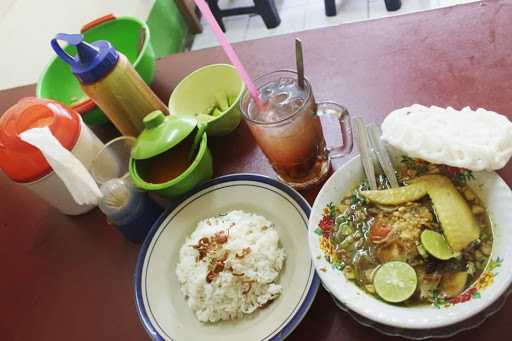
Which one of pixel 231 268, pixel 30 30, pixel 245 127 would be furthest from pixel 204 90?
pixel 30 30

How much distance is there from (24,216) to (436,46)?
→ 1.27m

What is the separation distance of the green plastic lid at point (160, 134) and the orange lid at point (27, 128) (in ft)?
0.62

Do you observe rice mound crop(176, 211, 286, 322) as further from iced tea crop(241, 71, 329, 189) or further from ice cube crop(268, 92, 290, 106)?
ice cube crop(268, 92, 290, 106)

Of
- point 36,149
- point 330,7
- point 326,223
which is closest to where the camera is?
point 326,223

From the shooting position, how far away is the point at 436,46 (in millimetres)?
1125

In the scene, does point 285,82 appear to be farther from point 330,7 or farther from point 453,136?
point 330,7

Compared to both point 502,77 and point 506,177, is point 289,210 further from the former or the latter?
point 502,77

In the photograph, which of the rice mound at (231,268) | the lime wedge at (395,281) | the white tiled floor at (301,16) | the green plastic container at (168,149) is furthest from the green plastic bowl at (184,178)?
the white tiled floor at (301,16)

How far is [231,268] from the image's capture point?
862mm

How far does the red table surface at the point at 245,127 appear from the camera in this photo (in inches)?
38.8

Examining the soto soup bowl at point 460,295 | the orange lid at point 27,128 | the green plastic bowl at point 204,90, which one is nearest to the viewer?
the soto soup bowl at point 460,295

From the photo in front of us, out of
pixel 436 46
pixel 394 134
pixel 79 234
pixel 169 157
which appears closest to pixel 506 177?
pixel 394 134

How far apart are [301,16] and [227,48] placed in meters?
2.43

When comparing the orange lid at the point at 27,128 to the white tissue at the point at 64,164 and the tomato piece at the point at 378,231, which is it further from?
the tomato piece at the point at 378,231
